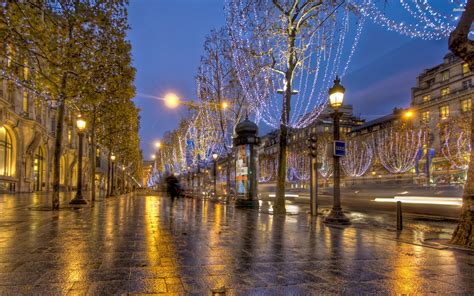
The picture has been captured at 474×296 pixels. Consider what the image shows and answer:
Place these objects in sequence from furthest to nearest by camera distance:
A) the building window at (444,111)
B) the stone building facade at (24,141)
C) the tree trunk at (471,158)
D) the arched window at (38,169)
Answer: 1. the building window at (444,111)
2. the arched window at (38,169)
3. the stone building facade at (24,141)
4. the tree trunk at (471,158)

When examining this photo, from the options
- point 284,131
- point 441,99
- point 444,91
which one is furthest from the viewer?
point 444,91

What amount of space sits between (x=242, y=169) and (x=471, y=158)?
14.6 meters

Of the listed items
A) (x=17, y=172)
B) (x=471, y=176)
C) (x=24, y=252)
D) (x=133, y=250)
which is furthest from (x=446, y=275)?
(x=17, y=172)

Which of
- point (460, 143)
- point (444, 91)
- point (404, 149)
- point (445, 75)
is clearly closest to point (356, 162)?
→ point (404, 149)

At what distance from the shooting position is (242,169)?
22.1 meters

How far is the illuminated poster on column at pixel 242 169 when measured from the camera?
21755mm

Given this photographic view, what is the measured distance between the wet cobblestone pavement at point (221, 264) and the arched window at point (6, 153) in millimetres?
30031

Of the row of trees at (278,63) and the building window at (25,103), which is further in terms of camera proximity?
the building window at (25,103)

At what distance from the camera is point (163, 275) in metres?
5.12

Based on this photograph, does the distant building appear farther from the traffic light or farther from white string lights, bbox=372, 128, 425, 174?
the traffic light

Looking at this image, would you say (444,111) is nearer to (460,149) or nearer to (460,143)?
(460,143)

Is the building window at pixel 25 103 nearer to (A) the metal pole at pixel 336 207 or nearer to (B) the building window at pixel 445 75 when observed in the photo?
(A) the metal pole at pixel 336 207

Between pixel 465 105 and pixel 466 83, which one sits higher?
pixel 466 83

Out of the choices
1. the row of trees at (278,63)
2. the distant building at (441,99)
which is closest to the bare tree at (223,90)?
the row of trees at (278,63)
